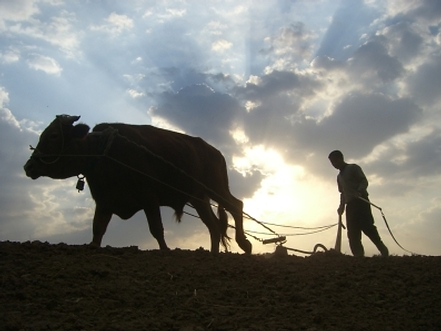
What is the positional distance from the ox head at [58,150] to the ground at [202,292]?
2.06 m

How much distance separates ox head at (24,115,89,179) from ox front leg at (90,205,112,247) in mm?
757

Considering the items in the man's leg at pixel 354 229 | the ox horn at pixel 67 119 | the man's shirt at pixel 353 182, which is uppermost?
the ox horn at pixel 67 119

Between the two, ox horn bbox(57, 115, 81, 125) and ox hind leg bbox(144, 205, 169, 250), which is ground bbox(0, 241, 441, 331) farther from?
ox horn bbox(57, 115, 81, 125)

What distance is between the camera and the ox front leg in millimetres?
7859

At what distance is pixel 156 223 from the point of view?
7.84 meters

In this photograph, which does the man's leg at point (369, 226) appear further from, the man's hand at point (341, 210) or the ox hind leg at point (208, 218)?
the ox hind leg at point (208, 218)

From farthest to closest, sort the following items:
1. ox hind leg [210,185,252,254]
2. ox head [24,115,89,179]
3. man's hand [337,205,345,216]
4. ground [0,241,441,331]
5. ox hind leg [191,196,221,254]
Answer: ox hind leg [210,185,252,254] → ox hind leg [191,196,221,254] → man's hand [337,205,345,216] → ox head [24,115,89,179] → ground [0,241,441,331]

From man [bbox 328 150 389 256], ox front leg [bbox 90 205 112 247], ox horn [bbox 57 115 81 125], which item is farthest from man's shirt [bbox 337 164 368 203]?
ox horn [bbox 57 115 81 125]

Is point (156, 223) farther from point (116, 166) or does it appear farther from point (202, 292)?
point (202, 292)

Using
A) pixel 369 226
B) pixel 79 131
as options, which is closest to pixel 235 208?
pixel 369 226

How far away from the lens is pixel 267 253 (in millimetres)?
7156

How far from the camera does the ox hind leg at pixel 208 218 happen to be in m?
9.19

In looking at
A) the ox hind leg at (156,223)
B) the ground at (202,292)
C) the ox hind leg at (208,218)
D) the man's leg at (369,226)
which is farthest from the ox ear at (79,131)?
the man's leg at (369,226)

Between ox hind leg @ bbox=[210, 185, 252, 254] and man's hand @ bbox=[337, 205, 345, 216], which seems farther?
ox hind leg @ bbox=[210, 185, 252, 254]
